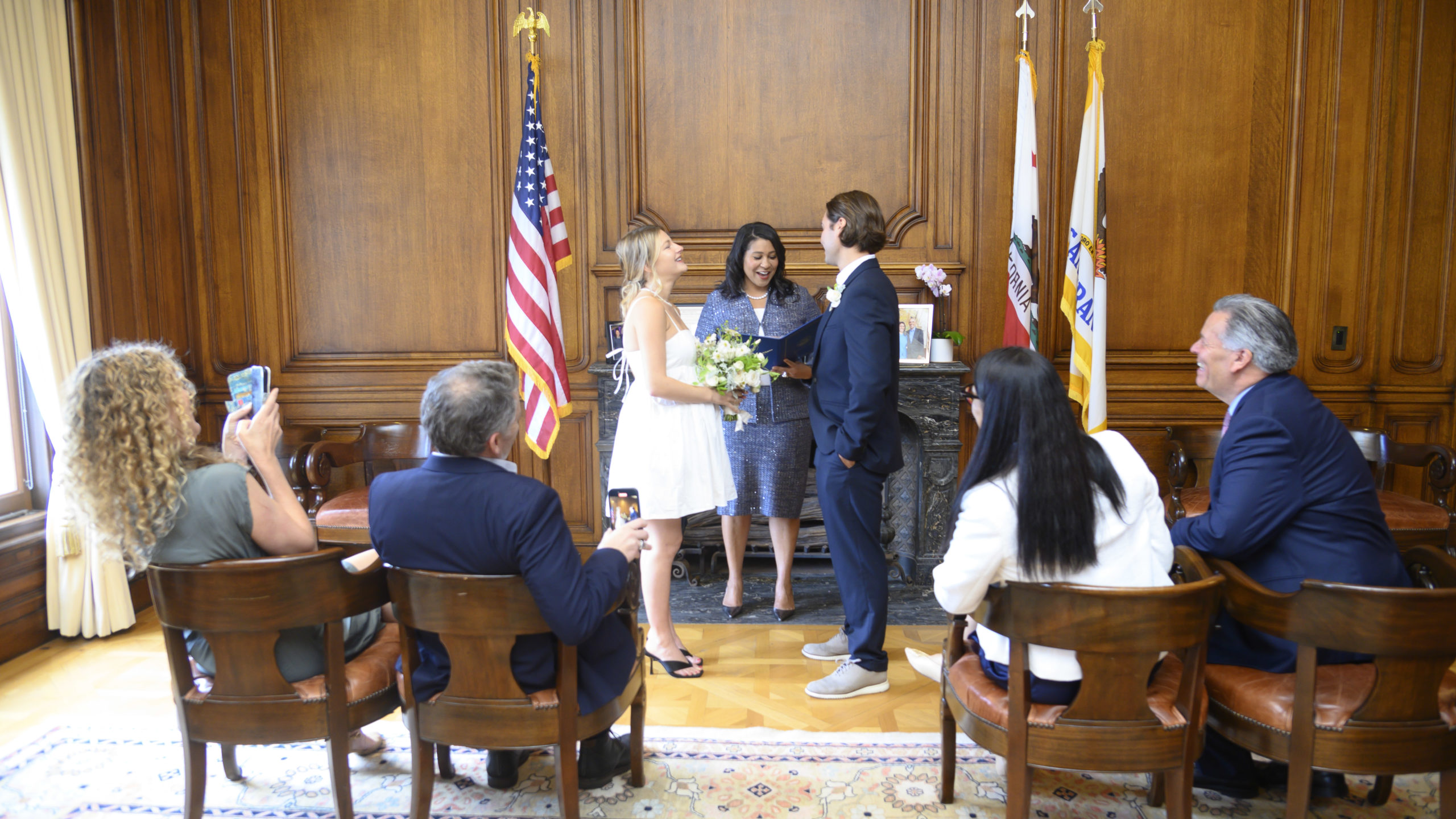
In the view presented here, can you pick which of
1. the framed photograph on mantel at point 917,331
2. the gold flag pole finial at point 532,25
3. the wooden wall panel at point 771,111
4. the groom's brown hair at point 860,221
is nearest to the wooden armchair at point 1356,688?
the groom's brown hair at point 860,221

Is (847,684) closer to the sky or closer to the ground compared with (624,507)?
closer to the ground

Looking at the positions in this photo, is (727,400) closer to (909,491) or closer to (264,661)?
(909,491)

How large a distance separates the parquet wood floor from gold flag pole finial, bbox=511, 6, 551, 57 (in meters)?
3.09

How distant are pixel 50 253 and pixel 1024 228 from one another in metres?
4.64

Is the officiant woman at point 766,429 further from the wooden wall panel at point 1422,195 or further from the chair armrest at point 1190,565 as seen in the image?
the wooden wall panel at point 1422,195

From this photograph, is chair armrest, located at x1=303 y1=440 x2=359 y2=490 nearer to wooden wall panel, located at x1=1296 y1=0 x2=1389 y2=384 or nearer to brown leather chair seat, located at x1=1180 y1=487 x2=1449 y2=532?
brown leather chair seat, located at x1=1180 y1=487 x2=1449 y2=532

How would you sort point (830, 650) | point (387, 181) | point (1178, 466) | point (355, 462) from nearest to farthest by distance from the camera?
1. point (830, 650)
2. point (1178, 466)
3. point (355, 462)
4. point (387, 181)

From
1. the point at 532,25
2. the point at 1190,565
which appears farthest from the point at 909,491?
the point at 532,25

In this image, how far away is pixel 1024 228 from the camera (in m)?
4.47

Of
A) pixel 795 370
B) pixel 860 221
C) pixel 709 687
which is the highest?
pixel 860 221

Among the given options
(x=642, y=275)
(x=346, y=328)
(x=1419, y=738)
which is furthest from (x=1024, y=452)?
(x=346, y=328)

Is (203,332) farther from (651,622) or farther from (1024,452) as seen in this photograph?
(1024,452)

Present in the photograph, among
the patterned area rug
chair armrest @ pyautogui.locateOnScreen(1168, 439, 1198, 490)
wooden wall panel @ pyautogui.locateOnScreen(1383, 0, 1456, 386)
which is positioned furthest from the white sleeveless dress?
wooden wall panel @ pyautogui.locateOnScreen(1383, 0, 1456, 386)

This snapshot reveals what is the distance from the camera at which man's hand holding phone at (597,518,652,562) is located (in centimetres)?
226
